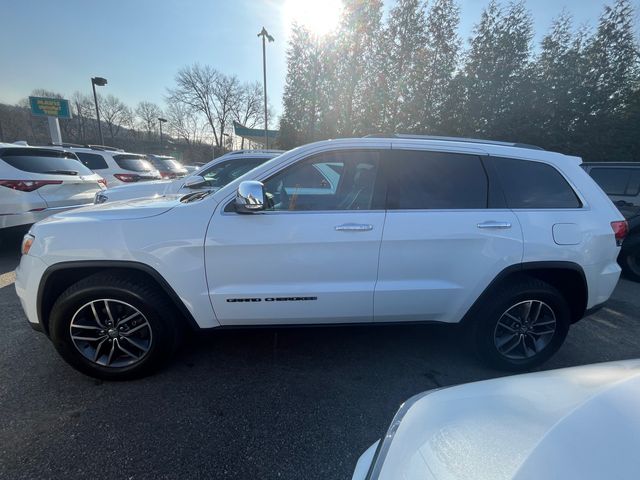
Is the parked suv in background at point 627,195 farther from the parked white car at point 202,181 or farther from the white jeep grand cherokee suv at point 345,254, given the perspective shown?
the parked white car at point 202,181

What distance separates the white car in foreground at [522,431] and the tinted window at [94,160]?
30.9 ft

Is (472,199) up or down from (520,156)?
down

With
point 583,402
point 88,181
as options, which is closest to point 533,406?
point 583,402

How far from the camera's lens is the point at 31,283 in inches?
85.7

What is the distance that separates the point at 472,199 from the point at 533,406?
5.40 ft

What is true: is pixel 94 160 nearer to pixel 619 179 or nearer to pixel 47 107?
pixel 619 179

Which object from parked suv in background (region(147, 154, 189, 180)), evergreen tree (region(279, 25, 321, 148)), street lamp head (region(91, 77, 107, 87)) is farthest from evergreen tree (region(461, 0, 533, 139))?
street lamp head (region(91, 77, 107, 87))

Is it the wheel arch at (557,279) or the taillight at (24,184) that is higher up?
the taillight at (24,184)

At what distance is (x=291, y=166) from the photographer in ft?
7.68

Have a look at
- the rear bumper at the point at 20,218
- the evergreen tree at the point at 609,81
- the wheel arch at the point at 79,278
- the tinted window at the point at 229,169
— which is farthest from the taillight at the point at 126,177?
A: the evergreen tree at the point at 609,81

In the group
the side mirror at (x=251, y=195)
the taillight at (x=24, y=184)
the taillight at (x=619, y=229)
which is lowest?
the taillight at (x=619, y=229)

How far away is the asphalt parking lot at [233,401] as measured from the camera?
1759mm

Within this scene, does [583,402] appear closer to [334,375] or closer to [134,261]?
[334,375]

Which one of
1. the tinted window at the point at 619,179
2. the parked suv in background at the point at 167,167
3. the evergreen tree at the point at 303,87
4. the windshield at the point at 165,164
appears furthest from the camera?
the evergreen tree at the point at 303,87
